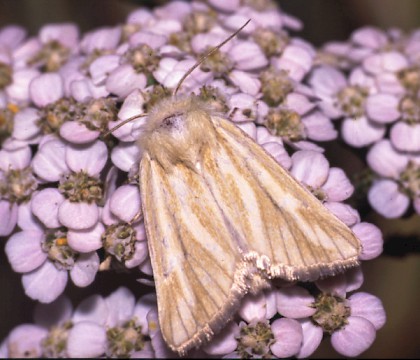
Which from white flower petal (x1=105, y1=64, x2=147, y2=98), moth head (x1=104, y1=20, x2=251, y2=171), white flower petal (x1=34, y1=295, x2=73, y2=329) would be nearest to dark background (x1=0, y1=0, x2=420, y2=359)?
white flower petal (x1=34, y1=295, x2=73, y2=329)

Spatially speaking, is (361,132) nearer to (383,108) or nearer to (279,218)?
(383,108)

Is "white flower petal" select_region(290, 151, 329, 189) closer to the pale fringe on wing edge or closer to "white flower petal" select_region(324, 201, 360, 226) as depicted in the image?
"white flower petal" select_region(324, 201, 360, 226)

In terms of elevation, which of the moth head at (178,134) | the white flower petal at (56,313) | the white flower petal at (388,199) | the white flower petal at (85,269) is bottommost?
the white flower petal at (56,313)

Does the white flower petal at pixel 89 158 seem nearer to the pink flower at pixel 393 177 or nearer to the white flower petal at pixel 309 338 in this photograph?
the white flower petal at pixel 309 338

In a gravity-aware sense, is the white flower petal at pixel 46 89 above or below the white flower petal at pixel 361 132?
above

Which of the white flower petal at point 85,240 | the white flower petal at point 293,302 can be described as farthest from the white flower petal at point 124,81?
the white flower petal at point 293,302

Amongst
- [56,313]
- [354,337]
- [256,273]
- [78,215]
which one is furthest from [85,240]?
[354,337]
